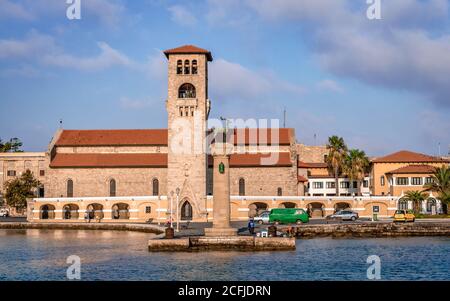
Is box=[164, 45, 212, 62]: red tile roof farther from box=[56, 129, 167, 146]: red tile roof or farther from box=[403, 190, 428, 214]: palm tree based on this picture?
box=[403, 190, 428, 214]: palm tree

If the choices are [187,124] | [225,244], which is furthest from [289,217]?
[225,244]

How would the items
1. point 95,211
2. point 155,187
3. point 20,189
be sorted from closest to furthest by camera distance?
point 95,211
point 155,187
point 20,189

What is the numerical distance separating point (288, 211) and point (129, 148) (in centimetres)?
3029

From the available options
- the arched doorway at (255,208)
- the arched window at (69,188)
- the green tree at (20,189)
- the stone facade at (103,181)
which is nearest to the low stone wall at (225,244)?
the arched doorway at (255,208)

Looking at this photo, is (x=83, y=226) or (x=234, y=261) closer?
(x=234, y=261)

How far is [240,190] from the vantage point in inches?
3415

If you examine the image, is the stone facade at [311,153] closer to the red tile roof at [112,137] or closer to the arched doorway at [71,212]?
the red tile roof at [112,137]

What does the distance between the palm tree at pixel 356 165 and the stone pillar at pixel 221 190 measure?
162 feet

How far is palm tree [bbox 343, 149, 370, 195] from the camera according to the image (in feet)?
312

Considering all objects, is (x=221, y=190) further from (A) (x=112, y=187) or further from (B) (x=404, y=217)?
(A) (x=112, y=187)

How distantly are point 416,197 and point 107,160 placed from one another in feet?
140

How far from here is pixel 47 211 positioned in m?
87.5

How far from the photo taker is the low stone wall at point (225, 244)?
47000 millimetres
